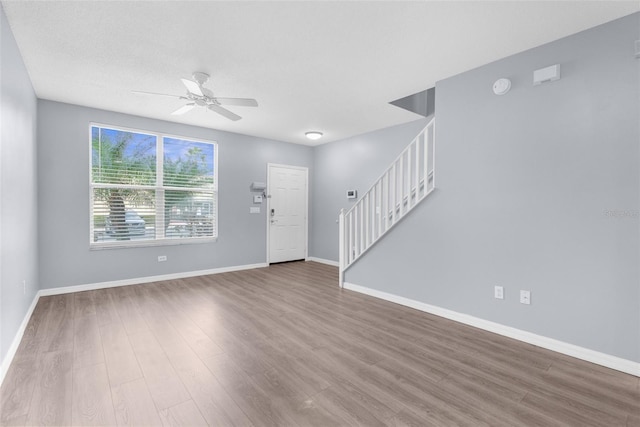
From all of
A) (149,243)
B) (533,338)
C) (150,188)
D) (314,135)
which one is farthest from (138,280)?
(533,338)

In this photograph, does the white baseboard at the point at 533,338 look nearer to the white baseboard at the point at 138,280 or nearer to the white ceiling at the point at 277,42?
the white ceiling at the point at 277,42

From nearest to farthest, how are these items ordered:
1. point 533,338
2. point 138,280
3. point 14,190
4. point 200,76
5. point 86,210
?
point 14,190
point 533,338
point 200,76
point 86,210
point 138,280

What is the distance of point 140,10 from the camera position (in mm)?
2217

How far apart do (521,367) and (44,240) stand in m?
5.69

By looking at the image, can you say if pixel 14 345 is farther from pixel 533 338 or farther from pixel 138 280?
pixel 533 338

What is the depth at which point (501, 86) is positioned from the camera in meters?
2.91

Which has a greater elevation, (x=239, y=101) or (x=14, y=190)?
(x=239, y=101)

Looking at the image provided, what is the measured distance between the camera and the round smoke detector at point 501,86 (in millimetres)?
2873

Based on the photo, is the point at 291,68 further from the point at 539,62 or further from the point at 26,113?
the point at 26,113

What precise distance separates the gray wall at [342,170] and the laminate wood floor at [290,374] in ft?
9.74

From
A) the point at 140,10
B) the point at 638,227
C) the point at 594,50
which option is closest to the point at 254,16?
the point at 140,10

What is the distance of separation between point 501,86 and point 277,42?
7.26ft

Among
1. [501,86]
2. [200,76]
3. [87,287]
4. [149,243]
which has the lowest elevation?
[87,287]

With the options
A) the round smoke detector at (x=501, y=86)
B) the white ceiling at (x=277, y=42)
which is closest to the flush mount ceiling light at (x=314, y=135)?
the white ceiling at (x=277, y=42)
